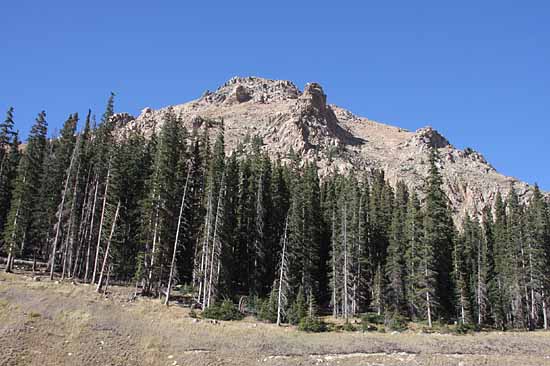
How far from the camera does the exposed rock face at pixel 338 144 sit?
447 feet

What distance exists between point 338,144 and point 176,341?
122 meters

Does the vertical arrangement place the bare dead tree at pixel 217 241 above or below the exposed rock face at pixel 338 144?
below

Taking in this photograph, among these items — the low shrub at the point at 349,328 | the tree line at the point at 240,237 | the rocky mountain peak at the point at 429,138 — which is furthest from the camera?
the rocky mountain peak at the point at 429,138

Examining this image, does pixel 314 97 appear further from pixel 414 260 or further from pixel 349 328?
pixel 349 328

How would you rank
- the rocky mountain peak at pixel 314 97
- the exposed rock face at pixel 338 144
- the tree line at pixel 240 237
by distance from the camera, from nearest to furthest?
the tree line at pixel 240 237
the exposed rock face at pixel 338 144
the rocky mountain peak at pixel 314 97

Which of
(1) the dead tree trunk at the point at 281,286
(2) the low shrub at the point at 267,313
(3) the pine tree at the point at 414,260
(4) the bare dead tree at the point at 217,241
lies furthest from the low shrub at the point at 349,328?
(4) the bare dead tree at the point at 217,241

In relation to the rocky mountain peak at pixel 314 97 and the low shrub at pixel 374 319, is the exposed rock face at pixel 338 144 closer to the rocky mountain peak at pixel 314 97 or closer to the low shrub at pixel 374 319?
the rocky mountain peak at pixel 314 97

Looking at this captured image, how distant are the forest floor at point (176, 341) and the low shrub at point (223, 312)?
133 cm

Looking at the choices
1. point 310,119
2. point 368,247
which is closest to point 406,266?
point 368,247

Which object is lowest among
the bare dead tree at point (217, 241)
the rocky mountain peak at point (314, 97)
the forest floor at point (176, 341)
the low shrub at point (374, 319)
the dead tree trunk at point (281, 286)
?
the forest floor at point (176, 341)

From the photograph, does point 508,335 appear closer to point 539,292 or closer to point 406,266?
point 406,266

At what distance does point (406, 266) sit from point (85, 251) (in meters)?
34.0

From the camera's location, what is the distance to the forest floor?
30.9 m

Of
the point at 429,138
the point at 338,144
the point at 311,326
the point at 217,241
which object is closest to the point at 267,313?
the point at 311,326
